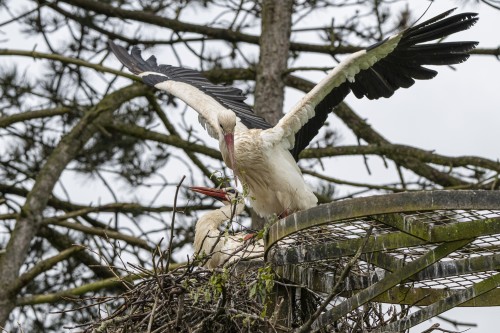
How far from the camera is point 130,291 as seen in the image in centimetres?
662

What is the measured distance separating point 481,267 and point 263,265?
1193 mm

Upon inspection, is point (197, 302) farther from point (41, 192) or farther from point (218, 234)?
point (41, 192)

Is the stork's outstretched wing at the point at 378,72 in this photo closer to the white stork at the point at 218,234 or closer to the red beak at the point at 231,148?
the red beak at the point at 231,148

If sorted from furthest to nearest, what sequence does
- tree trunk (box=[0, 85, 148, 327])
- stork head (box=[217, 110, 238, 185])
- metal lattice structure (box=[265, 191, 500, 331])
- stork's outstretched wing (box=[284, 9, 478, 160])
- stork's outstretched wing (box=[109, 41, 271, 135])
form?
tree trunk (box=[0, 85, 148, 327]) < stork's outstretched wing (box=[109, 41, 271, 135]) < stork head (box=[217, 110, 238, 185]) < stork's outstretched wing (box=[284, 9, 478, 160]) < metal lattice structure (box=[265, 191, 500, 331])

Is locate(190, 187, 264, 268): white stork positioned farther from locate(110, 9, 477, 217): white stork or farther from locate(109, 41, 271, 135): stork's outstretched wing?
locate(109, 41, 271, 135): stork's outstretched wing

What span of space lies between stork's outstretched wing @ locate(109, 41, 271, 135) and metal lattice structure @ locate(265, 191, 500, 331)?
2383 mm

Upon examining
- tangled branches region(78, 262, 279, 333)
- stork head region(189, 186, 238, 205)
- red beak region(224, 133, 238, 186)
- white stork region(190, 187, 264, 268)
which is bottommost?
tangled branches region(78, 262, 279, 333)

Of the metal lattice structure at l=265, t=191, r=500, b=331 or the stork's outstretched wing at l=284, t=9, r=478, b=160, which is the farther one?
the stork's outstretched wing at l=284, t=9, r=478, b=160

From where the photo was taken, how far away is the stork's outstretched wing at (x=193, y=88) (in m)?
8.85

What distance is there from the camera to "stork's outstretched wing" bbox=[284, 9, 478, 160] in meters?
7.88

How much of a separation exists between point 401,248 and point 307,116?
2533 mm

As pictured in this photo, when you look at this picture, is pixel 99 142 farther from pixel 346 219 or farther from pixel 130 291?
pixel 346 219

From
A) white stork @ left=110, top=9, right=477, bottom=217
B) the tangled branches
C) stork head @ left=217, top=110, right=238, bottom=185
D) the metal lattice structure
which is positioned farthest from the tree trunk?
the metal lattice structure

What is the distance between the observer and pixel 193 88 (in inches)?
362
